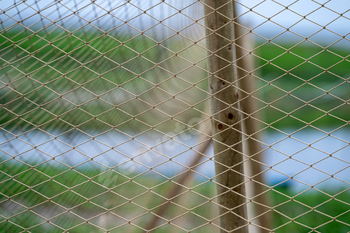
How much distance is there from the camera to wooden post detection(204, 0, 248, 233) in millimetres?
995

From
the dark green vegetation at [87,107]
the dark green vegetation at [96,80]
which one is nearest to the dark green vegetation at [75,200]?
the dark green vegetation at [87,107]

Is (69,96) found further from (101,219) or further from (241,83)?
(241,83)

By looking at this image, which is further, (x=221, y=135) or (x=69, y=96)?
(x=69, y=96)

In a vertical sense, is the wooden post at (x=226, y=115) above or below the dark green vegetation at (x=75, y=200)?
above

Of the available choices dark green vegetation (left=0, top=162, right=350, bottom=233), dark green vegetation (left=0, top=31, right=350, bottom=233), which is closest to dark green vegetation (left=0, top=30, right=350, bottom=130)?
dark green vegetation (left=0, top=31, right=350, bottom=233)

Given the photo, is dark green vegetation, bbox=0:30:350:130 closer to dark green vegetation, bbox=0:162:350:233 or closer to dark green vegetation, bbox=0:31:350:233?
dark green vegetation, bbox=0:31:350:233

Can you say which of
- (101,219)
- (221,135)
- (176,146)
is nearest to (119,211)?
(101,219)

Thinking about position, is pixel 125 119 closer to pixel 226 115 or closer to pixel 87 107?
pixel 87 107

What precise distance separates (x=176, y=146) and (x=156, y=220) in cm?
39

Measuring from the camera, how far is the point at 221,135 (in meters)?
1.04

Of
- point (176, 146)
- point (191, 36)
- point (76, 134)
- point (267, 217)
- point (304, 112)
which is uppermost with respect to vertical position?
point (191, 36)

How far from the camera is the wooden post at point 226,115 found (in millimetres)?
995

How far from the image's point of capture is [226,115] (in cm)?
103

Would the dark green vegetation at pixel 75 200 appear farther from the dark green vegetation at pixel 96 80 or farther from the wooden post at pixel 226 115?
the dark green vegetation at pixel 96 80
